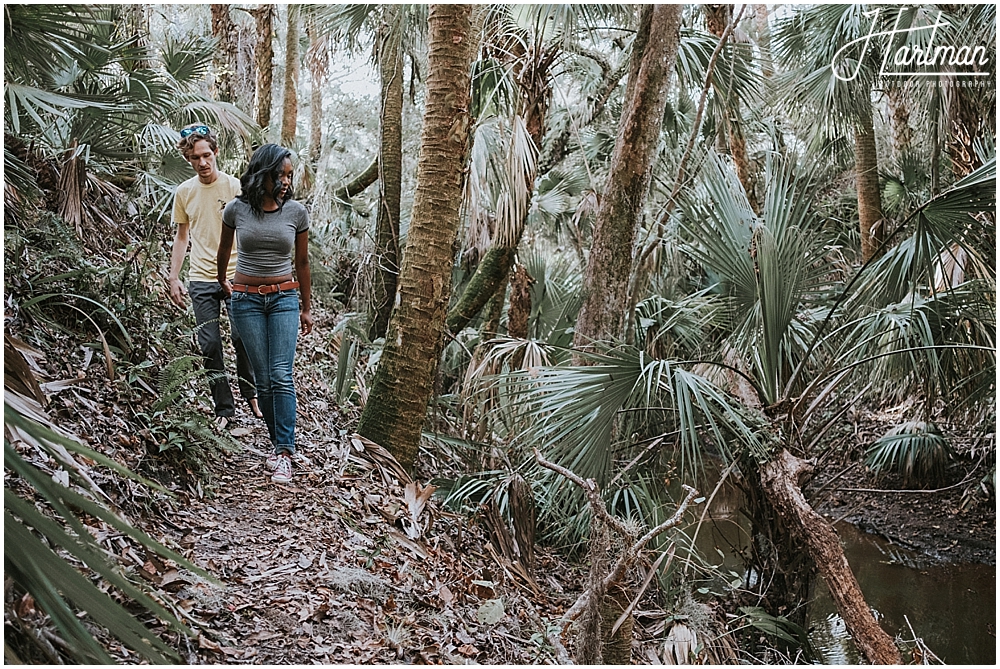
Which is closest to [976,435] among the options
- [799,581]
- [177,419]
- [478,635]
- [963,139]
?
[963,139]

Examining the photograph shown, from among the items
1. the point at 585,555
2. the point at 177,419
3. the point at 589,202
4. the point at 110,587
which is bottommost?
the point at 585,555

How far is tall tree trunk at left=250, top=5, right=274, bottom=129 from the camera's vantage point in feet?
18.5

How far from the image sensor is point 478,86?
10.7 feet

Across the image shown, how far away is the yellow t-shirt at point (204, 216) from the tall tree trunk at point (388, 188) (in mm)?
1469

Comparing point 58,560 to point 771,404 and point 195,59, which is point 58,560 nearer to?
point 771,404

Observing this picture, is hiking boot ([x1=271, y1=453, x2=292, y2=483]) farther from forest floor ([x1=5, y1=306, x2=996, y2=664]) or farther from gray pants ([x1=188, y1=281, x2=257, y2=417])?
gray pants ([x1=188, y1=281, x2=257, y2=417])

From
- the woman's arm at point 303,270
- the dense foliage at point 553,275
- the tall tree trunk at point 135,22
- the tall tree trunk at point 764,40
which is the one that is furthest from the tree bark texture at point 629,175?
the tall tree trunk at point 135,22

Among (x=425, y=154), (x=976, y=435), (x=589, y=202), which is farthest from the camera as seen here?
(x=976, y=435)

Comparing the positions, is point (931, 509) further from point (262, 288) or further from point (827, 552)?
point (262, 288)

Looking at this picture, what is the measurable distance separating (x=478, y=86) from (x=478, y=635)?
7.69ft

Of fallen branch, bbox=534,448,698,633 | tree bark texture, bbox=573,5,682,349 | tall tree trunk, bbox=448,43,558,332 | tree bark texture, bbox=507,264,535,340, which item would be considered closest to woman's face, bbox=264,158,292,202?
tree bark texture, bbox=573,5,682,349

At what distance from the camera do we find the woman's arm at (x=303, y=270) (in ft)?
8.40

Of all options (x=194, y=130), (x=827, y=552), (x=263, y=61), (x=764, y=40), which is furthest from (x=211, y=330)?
(x=764, y=40)

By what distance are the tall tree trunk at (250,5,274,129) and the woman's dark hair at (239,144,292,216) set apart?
3.52m
